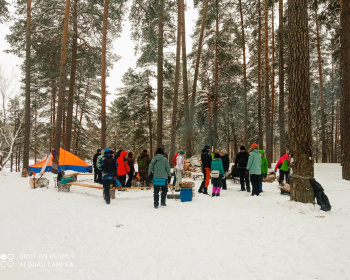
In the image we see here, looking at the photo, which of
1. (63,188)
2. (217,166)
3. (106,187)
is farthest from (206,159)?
(63,188)

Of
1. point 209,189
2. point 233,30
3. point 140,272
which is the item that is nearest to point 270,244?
point 140,272

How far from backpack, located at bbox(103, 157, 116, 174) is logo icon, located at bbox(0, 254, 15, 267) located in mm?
4146

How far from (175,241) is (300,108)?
4895mm

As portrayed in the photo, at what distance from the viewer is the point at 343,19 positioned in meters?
10.5

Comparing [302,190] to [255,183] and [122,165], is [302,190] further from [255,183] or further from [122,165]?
[122,165]

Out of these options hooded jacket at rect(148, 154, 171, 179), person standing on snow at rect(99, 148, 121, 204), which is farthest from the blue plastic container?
person standing on snow at rect(99, 148, 121, 204)

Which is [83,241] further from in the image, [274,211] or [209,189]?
[209,189]

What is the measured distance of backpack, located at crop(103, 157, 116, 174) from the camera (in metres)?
7.69

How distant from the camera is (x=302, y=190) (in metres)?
5.99

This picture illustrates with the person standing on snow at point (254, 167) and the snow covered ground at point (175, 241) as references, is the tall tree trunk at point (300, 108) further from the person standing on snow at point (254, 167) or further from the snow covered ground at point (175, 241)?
the person standing on snow at point (254, 167)

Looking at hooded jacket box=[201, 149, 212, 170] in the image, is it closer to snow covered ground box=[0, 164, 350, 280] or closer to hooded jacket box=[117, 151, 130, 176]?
snow covered ground box=[0, 164, 350, 280]

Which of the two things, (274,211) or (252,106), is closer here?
(274,211)

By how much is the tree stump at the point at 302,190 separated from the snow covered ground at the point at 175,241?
0.74 feet

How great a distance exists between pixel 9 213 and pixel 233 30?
18.8m
